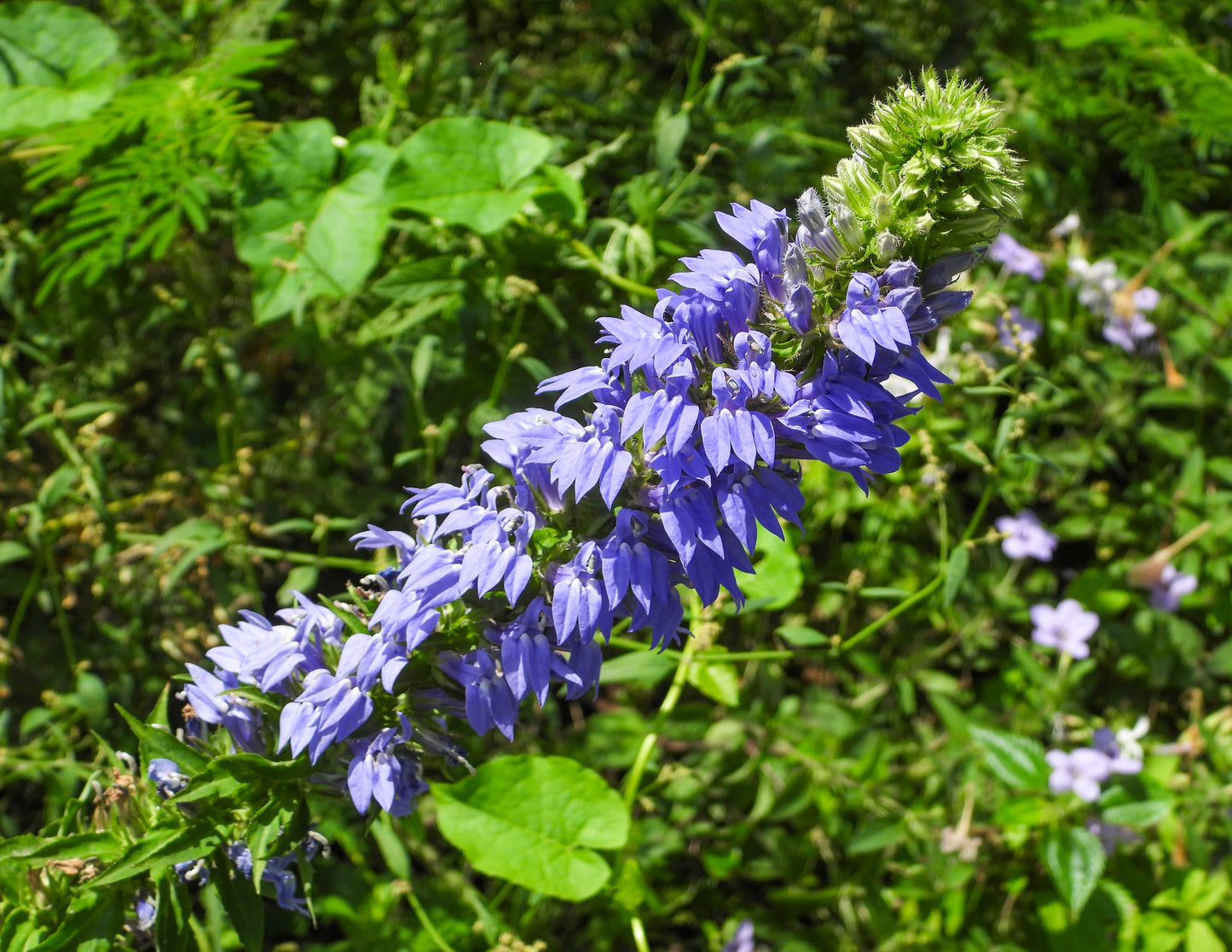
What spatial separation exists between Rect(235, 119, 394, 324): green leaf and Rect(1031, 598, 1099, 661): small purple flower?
229 centimetres

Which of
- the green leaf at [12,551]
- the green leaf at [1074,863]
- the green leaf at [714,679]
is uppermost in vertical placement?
the green leaf at [12,551]

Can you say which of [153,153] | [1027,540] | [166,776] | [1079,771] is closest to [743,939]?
[1079,771]

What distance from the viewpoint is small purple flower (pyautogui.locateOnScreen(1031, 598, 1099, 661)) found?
2.91 m

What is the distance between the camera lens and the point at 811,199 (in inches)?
50.7

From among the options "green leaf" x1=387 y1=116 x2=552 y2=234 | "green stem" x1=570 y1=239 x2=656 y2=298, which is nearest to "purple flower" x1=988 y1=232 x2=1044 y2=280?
"green stem" x1=570 y1=239 x2=656 y2=298

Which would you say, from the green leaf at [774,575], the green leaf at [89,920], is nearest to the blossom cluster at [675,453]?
the green leaf at [89,920]

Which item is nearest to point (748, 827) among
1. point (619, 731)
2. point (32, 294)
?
point (619, 731)

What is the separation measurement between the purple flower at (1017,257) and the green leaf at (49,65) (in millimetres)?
2889

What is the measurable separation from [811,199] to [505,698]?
84 cm

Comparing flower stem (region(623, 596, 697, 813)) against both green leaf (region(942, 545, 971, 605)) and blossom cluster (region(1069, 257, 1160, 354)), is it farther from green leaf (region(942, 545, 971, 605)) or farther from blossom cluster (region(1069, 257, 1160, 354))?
blossom cluster (region(1069, 257, 1160, 354))

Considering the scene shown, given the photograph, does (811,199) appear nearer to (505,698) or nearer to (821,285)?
(821,285)

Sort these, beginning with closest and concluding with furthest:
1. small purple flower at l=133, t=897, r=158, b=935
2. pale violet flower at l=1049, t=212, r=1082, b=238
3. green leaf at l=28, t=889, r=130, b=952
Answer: green leaf at l=28, t=889, r=130, b=952
small purple flower at l=133, t=897, r=158, b=935
pale violet flower at l=1049, t=212, r=1082, b=238

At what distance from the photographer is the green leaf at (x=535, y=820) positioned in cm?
201

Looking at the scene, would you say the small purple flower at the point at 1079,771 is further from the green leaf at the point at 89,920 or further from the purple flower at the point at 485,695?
the green leaf at the point at 89,920
